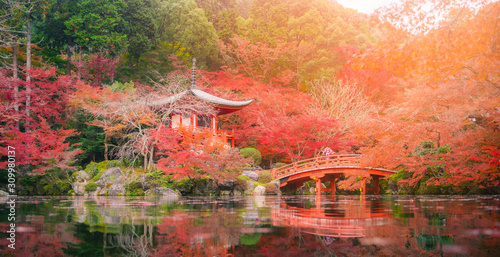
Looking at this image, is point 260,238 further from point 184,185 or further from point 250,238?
point 184,185

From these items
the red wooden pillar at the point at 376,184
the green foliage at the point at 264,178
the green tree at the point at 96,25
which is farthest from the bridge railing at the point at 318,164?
the green tree at the point at 96,25

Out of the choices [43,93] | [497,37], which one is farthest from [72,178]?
[497,37]

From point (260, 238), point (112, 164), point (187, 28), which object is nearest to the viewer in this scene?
point (260, 238)

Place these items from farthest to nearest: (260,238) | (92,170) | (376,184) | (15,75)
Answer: (376,184) → (92,170) → (15,75) → (260,238)

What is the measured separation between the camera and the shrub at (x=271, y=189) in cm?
1710

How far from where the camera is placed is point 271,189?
17266 millimetres

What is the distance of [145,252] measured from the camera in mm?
2906

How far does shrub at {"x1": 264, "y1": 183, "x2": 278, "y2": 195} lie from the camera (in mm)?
→ 17097

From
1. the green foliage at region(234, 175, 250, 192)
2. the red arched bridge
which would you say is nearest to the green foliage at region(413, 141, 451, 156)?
the red arched bridge

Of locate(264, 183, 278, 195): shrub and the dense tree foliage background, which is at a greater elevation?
the dense tree foliage background

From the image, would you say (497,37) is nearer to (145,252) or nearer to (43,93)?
(145,252)

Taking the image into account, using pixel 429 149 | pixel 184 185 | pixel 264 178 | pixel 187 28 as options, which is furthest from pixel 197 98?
pixel 429 149

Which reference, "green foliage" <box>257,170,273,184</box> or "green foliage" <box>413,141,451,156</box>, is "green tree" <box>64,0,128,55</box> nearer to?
"green foliage" <box>257,170,273,184</box>

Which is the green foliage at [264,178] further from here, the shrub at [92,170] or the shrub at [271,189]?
the shrub at [92,170]
